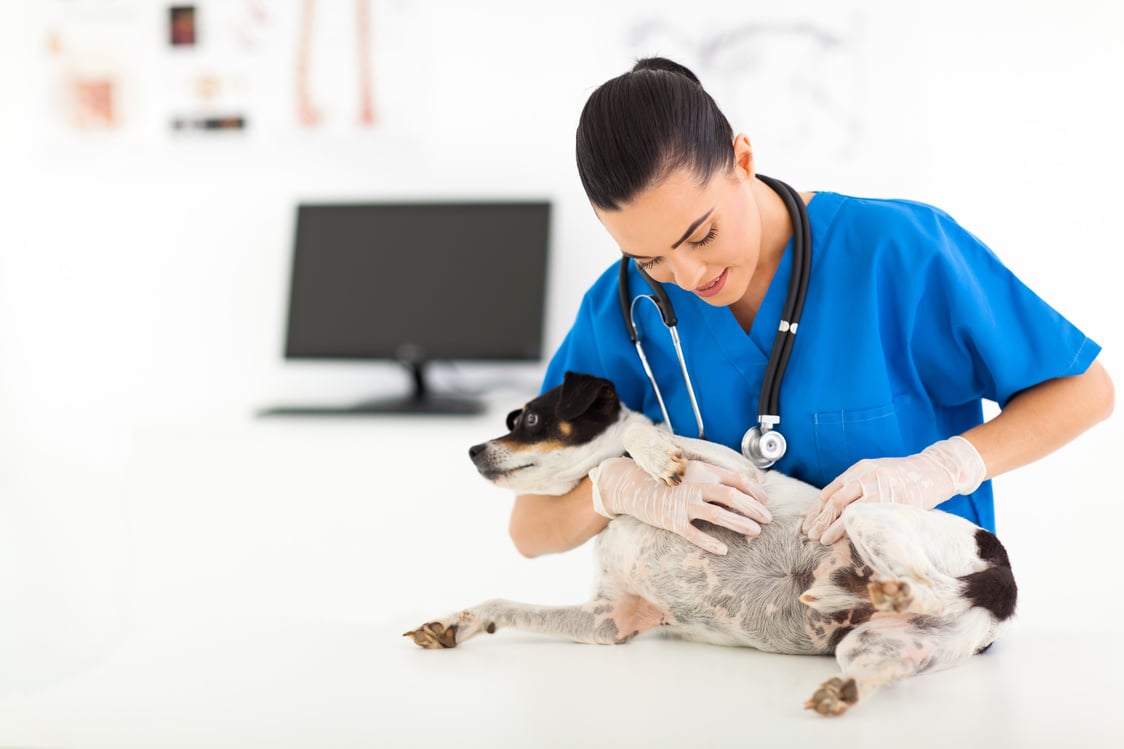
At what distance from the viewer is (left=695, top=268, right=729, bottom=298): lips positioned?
4.32 ft

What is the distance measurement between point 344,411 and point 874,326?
210 centimetres

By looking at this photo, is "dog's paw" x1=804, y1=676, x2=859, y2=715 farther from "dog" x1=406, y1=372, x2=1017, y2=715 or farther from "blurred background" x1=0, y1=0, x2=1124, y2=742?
"blurred background" x1=0, y1=0, x2=1124, y2=742

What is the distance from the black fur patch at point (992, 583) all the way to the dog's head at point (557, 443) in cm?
53

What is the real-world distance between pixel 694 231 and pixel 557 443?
0.43 meters

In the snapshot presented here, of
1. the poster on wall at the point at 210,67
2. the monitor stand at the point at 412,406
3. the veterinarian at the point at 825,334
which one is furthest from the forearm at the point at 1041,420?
the poster on wall at the point at 210,67

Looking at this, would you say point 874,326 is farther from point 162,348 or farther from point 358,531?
point 162,348

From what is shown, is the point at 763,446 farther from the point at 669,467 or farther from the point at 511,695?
the point at 511,695

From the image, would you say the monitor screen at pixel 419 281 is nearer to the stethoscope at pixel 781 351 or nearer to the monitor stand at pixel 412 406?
the monitor stand at pixel 412 406

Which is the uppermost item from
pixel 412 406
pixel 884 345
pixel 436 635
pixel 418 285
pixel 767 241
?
pixel 767 241

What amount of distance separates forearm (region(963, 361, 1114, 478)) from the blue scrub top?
0.08 ft

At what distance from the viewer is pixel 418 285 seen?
10.9 ft

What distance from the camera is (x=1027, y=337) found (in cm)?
132

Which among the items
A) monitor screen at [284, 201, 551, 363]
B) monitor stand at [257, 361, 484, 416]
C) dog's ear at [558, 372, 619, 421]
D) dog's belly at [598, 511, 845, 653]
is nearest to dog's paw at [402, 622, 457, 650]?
dog's belly at [598, 511, 845, 653]

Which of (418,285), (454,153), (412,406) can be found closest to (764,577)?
(412,406)
